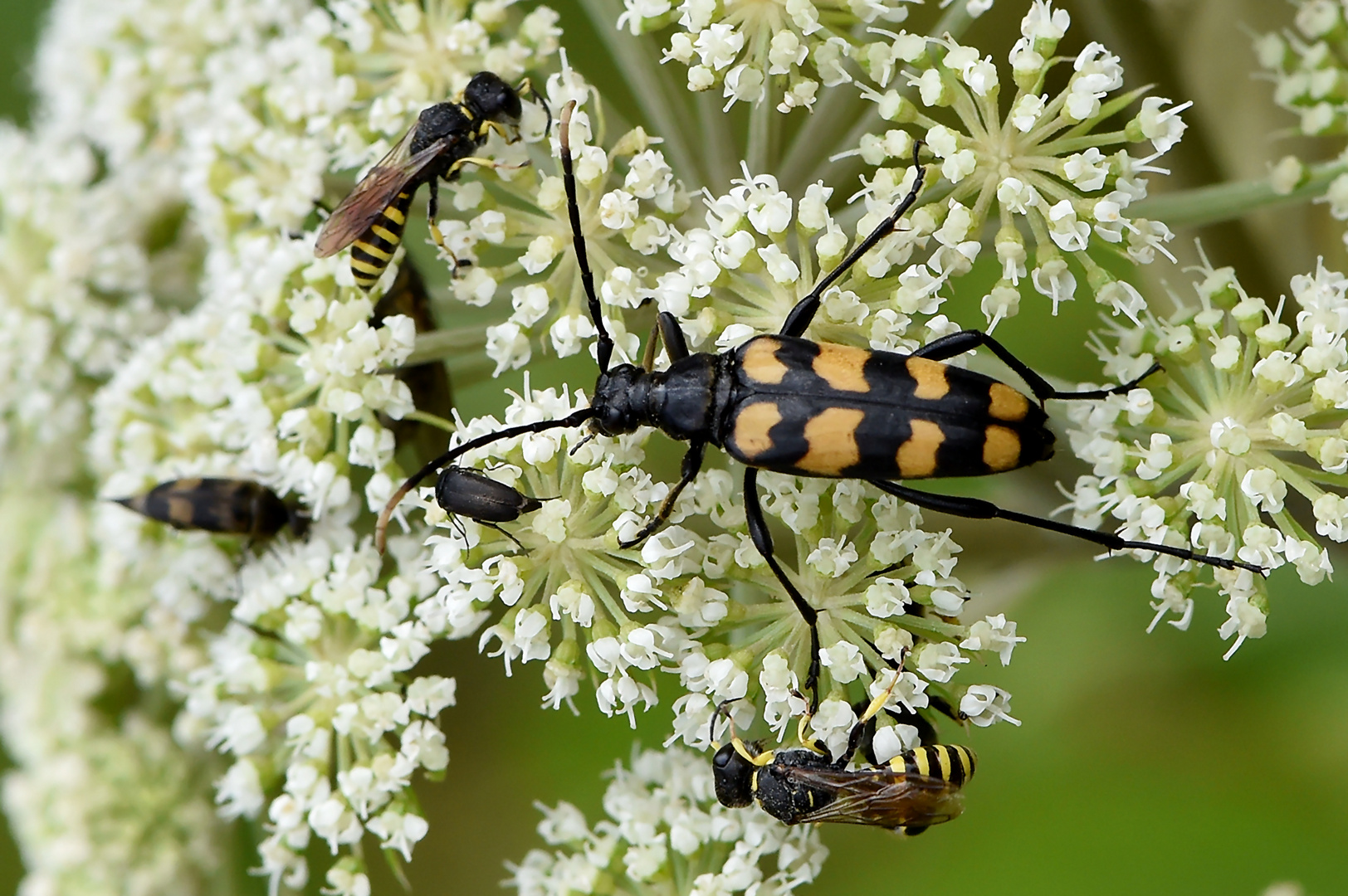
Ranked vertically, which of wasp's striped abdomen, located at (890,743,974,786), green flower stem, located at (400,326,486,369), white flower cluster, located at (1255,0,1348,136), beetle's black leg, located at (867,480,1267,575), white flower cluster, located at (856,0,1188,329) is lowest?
wasp's striped abdomen, located at (890,743,974,786)

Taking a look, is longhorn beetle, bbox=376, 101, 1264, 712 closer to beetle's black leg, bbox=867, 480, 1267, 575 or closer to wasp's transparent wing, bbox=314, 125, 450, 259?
beetle's black leg, bbox=867, 480, 1267, 575

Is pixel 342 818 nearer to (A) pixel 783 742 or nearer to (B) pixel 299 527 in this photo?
(B) pixel 299 527

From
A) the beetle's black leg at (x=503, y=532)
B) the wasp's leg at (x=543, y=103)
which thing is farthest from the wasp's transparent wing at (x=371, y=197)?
the beetle's black leg at (x=503, y=532)

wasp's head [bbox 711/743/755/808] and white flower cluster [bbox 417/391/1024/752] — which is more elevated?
white flower cluster [bbox 417/391/1024/752]

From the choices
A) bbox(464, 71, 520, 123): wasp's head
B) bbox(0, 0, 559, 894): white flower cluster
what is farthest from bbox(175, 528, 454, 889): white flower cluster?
bbox(464, 71, 520, 123): wasp's head

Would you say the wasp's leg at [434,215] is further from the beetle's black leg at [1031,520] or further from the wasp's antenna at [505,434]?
the beetle's black leg at [1031,520]

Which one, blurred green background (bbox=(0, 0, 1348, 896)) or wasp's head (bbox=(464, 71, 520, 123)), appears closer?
wasp's head (bbox=(464, 71, 520, 123))

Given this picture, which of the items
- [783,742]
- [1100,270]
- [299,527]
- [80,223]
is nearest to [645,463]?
[299,527]
